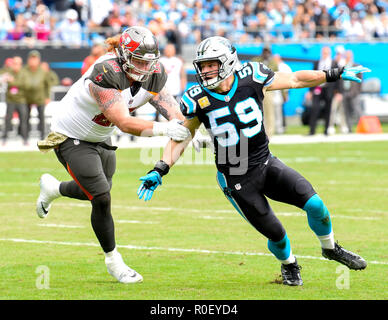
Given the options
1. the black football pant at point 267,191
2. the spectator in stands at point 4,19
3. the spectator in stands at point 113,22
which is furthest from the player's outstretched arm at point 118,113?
the spectator in stands at point 4,19

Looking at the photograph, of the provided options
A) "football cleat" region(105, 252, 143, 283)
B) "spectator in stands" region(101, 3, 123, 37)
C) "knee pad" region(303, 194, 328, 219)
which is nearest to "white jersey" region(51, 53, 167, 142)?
"football cleat" region(105, 252, 143, 283)

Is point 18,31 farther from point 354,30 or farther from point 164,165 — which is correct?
point 164,165

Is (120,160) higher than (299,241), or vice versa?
(299,241)

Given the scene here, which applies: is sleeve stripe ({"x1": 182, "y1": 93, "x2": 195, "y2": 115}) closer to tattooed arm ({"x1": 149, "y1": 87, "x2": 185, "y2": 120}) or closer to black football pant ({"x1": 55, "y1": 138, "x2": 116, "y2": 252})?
tattooed arm ({"x1": 149, "y1": 87, "x2": 185, "y2": 120})

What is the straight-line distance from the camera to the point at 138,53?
6.00 meters

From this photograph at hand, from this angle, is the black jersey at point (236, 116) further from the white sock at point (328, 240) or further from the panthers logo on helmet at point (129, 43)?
the white sock at point (328, 240)

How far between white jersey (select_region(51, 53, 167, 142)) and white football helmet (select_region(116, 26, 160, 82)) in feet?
0.28

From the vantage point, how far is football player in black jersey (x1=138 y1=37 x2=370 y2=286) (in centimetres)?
580

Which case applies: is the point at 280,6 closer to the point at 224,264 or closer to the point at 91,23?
the point at 91,23

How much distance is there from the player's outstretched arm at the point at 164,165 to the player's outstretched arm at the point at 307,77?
62 cm

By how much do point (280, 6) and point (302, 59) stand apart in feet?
12.5

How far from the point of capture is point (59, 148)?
6.38m
